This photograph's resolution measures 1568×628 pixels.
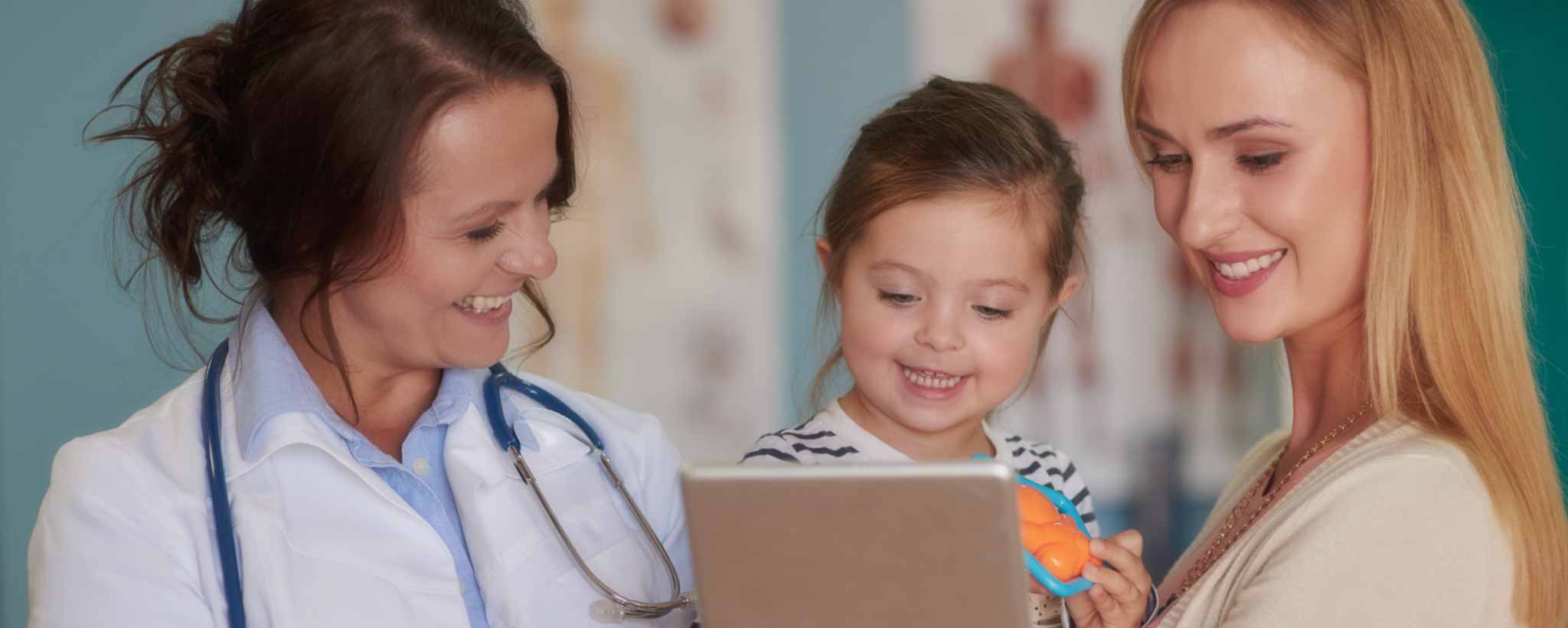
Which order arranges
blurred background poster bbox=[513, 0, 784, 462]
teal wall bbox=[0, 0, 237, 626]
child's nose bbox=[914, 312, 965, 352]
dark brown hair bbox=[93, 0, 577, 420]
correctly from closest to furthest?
dark brown hair bbox=[93, 0, 577, 420] → child's nose bbox=[914, 312, 965, 352] → teal wall bbox=[0, 0, 237, 626] → blurred background poster bbox=[513, 0, 784, 462]

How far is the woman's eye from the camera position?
4.77 feet

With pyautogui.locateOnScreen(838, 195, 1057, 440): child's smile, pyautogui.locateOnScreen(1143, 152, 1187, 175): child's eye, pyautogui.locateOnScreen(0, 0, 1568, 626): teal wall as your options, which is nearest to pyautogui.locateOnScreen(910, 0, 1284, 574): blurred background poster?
pyautogui.locateOnScreen(0, 0, 1568, 626): teal wall

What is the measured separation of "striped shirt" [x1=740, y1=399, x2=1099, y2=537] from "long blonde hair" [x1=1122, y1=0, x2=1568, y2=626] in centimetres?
56

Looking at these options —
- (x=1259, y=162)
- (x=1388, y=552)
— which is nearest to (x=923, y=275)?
(x=1259, y=162)

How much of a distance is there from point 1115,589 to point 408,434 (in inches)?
33.7

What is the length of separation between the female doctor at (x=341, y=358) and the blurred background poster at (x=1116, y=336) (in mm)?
2263

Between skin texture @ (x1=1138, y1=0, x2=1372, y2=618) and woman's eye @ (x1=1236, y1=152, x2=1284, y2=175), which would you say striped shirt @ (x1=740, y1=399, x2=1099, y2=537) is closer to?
skin texture @ (x1=1138, y1=0, x2=1372, y2=618)

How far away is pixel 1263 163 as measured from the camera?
1468mm

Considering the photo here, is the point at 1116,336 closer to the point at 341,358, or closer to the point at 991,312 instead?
the point at 991,312

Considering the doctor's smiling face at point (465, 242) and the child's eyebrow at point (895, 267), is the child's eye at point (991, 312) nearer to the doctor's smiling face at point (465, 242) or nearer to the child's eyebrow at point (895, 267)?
the child's eyebrow at point (895, 267)

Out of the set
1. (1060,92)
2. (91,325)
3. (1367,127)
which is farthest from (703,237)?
(1367,127)

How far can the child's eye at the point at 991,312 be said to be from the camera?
1.83m

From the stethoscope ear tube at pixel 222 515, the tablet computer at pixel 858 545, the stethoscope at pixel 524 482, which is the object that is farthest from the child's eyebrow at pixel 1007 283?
the stethoscope ear tube at pixel 222 515

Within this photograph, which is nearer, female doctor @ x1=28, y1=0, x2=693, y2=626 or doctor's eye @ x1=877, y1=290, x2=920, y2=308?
female doctor @ x1=28, y1=0, x2=693, y2=626
